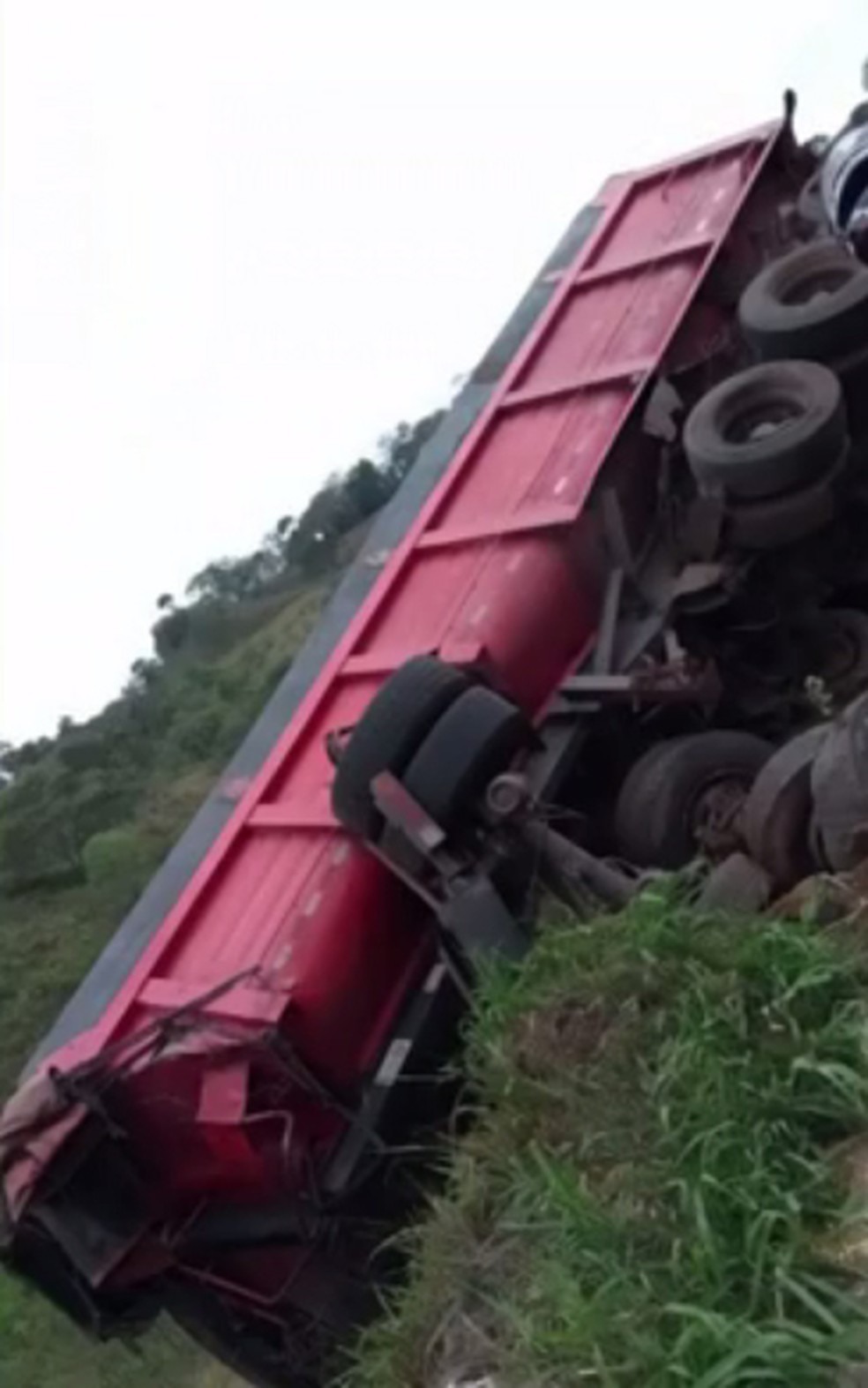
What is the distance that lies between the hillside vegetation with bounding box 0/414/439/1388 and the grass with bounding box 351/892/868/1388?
3109mm

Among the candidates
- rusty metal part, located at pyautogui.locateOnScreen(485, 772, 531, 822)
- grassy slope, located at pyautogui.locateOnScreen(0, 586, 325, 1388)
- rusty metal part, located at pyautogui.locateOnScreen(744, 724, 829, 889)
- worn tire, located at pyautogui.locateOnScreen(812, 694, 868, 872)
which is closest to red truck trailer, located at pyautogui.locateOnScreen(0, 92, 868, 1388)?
rusty metal part, located at pyautogui.locateOnScreen(485, 772, 531, 822)

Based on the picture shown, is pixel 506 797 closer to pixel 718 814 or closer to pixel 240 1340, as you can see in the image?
pixel 718 814

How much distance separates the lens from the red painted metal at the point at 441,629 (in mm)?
4719

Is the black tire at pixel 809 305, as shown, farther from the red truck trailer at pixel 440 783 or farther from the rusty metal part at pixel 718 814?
the rusty metal part at pixel 718 814

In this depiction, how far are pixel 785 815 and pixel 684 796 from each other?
0.64 metres

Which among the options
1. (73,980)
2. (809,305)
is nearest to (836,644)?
(809,305)

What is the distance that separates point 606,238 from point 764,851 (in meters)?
3.05

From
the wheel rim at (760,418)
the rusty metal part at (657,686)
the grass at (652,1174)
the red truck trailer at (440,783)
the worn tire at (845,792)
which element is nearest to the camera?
the grass at (652,1174)

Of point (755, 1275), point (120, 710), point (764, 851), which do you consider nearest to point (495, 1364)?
point (755, 1275)

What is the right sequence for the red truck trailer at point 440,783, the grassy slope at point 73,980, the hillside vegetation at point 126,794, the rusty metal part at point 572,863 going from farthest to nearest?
the hillside vegetation at point 126,794
the grassy slope at point 73,980
the red truck trailer at point 440,783
the rusty metal part at point 572,863

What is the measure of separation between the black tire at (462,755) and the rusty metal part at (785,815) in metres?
0.58

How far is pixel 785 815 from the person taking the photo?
13.9 ft

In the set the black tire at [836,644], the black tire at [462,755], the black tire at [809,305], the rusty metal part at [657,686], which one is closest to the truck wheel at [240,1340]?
the black tire at [462,755]

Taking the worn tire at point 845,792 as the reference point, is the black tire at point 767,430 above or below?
below
